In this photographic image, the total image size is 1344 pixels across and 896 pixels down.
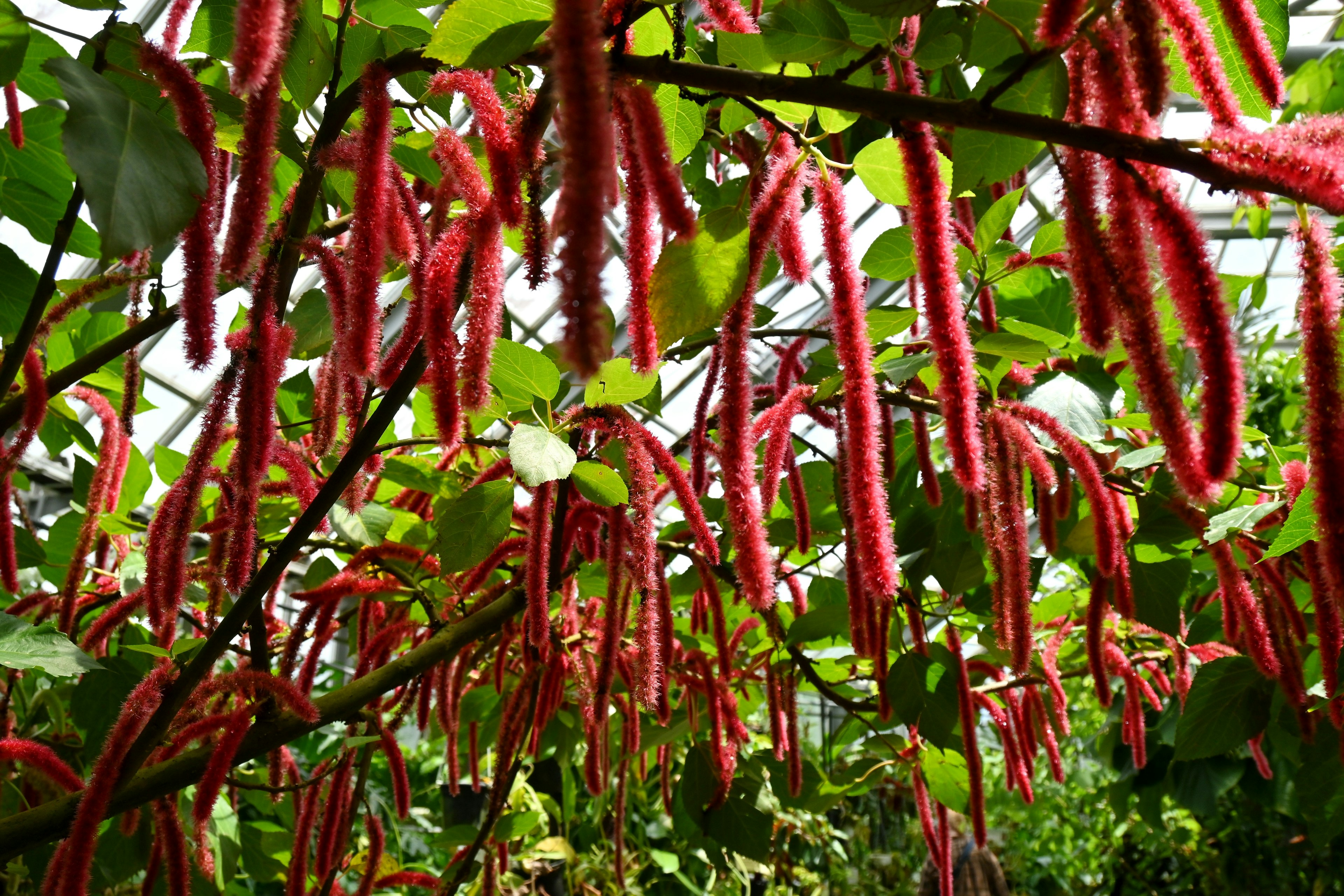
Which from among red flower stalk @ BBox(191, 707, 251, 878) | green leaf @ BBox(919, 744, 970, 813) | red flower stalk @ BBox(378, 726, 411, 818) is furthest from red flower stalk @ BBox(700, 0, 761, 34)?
green leaf @ BBox(919, 744, 970, 813)

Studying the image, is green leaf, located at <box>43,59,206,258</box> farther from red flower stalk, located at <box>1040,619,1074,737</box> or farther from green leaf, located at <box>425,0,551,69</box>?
red flower stalk, located at <box>1040,619,1074,737</box>

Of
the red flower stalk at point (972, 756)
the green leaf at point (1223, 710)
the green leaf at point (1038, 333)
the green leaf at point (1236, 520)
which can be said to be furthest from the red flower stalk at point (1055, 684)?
the green leaf at point (1038, 333)

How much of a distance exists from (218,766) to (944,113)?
0.64 metres

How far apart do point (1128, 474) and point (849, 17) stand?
807 millimetres

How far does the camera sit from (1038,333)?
1078 millimetres

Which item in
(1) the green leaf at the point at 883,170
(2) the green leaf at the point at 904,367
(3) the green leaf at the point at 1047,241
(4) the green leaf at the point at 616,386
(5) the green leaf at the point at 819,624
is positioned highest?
(3) the green leaf at the point at 1047,241

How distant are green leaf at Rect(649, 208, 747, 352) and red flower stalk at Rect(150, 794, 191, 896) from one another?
526 mm

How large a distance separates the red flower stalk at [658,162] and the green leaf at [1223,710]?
1.10 m

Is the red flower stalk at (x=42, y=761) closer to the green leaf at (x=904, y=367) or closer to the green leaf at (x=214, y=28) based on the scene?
the green leaf at (x=214, y=28)

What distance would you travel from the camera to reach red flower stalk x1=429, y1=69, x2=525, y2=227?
0.52 metres

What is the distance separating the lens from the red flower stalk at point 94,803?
64 cm

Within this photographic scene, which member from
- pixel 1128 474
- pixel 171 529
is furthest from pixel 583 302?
pixel 1128 474

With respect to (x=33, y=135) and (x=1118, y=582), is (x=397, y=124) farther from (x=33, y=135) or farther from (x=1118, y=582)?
(x=1118, y=582)

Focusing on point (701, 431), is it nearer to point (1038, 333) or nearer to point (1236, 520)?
point (1038, 333)
